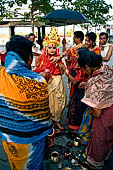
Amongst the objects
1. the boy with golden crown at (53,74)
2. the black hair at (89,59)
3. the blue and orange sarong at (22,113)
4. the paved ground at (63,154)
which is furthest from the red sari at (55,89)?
the blue and orange sarong at (22,113)

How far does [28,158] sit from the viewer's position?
2080 millimetres

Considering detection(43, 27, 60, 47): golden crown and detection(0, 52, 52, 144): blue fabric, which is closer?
detection(0, 52, 52, 144): blue fabric

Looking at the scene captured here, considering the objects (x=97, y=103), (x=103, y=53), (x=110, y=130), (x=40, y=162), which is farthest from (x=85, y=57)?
(x=103, y=53)

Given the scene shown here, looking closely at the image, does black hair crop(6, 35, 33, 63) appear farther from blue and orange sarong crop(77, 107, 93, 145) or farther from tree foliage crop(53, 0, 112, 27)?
tree foliage crop(53, 0, 112, 27)

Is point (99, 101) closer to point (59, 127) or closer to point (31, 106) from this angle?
point (31, 106)

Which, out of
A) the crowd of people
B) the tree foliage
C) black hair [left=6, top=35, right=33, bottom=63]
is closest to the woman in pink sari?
the crowd of people

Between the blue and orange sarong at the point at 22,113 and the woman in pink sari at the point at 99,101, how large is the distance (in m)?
0.83

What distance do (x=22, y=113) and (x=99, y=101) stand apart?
111 centimetres

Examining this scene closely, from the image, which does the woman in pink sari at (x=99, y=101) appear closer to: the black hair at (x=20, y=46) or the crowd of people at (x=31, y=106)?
the crowd of people at (x=31, y=106)

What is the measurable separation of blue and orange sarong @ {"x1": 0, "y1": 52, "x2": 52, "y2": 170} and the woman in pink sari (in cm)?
83

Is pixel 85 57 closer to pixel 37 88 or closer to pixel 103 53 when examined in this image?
pixel 37 88

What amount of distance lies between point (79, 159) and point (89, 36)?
2.32m

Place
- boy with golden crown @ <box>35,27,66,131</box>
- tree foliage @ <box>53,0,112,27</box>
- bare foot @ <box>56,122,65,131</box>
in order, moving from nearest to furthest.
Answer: boy with golden crown @ <box>35,27,66,131</box> < bare foot @ <box>56,122,65,131</box> < tree foliage @ <box>53,0,112,27</box>

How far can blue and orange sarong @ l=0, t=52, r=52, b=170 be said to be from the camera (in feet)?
6.11
